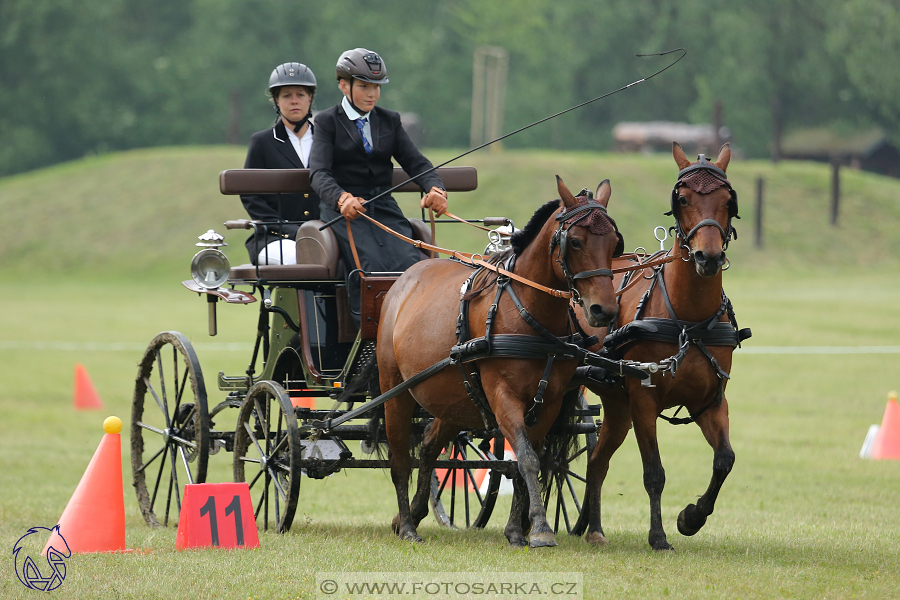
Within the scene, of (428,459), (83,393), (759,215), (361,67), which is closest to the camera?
(428,459)

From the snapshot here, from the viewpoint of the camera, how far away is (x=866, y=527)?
786 centimetres

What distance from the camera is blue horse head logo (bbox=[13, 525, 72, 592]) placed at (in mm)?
5512

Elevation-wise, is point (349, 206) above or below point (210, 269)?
above

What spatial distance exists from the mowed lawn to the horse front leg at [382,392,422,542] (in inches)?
6.7

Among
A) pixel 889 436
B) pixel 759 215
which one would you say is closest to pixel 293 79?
pixel 889 436

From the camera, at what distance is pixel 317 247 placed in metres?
7.55

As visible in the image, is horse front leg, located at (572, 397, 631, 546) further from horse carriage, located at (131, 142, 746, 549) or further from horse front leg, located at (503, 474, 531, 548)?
horse front leg, located at (503, 474, 531, 548)

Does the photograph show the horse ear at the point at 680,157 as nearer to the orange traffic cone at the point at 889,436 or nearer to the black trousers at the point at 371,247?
the black trousers at the point at 371,247

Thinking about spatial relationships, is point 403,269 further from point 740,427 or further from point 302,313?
point 740,427

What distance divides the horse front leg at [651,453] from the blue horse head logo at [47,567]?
2.96 meters

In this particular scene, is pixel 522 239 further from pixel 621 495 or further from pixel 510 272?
pixel 621 495

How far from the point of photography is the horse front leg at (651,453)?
6.33 m

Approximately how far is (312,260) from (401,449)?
1360mm

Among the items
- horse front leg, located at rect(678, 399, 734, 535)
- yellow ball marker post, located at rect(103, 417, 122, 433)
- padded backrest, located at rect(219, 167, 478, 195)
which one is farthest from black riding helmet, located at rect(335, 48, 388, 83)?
horse front leg, located at rect(678, 399, 734, 535)
